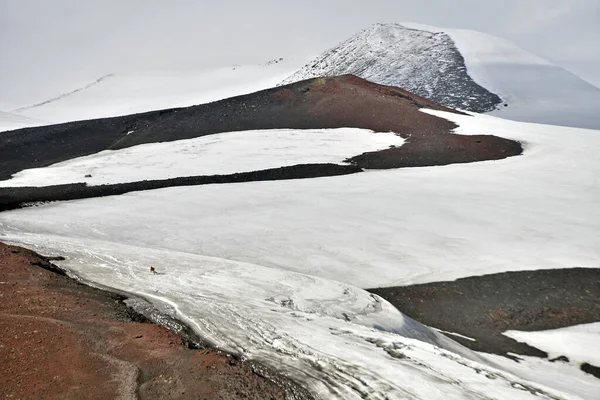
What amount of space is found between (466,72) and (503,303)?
46946 mm

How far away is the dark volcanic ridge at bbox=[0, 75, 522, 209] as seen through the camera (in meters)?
27.0

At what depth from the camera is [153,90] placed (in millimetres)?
77938

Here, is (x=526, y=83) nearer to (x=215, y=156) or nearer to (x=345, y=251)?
(x=215, y=156)

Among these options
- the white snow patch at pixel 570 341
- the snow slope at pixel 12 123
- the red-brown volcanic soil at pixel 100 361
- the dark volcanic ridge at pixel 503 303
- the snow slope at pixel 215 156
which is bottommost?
the white snow patch at pixel 570 341

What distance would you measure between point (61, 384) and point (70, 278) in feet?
14.9

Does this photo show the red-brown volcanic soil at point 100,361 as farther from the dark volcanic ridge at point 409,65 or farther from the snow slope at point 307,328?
the dark volcanic ridge at point 409,65

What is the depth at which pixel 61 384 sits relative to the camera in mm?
5043

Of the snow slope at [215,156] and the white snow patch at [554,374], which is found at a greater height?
the snow slope at [215,156]

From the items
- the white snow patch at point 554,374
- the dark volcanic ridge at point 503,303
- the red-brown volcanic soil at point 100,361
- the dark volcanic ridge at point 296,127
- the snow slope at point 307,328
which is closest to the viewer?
the red-brown volcanic soil at point 100,361

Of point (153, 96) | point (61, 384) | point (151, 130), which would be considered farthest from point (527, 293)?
point (153, 96)

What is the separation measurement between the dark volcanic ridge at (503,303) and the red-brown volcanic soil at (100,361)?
7338mm

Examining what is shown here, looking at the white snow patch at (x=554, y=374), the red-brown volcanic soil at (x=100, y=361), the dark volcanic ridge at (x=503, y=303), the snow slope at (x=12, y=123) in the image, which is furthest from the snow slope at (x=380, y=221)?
the snow slope at (x=12, y=123)

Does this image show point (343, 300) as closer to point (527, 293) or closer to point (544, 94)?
point (527, 293)

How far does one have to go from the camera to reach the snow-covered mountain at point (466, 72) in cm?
4922
